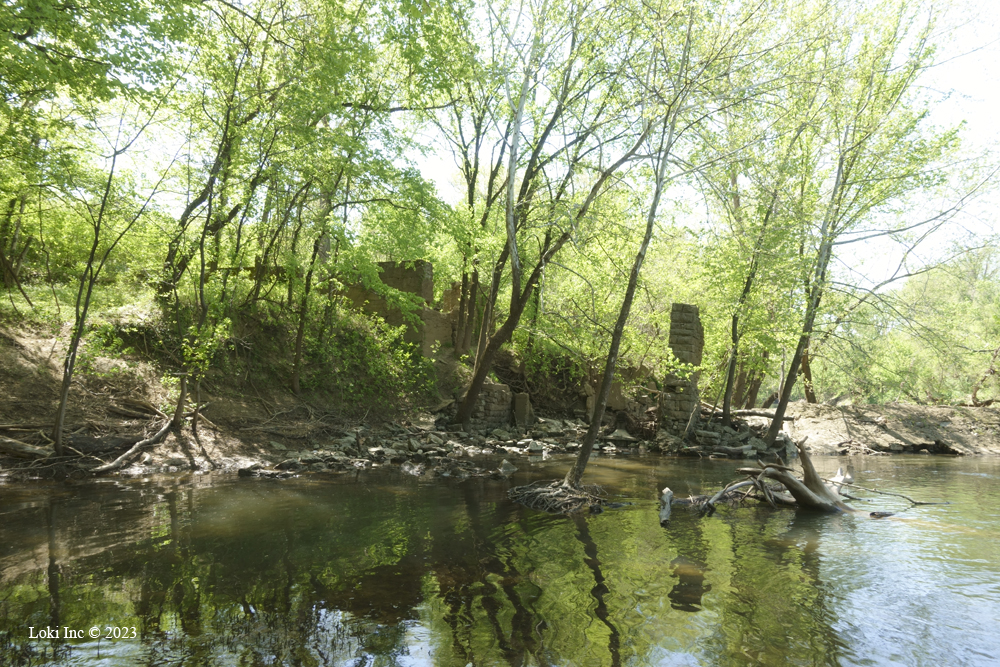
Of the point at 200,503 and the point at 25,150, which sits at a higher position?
the point at 25,150

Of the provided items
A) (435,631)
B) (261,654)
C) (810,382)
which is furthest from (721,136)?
(810,382)

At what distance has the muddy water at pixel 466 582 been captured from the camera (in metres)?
3.90

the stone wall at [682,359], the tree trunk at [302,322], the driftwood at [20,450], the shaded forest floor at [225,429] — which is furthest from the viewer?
the stone wall at [682,359]

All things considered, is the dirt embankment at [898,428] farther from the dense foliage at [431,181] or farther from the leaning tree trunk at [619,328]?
the leaning tree trunk at [619,328]

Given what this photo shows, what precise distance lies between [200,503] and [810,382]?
19.3 m

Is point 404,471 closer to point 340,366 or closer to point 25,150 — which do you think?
point 340,366

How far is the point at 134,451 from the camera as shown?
9594 millimetres

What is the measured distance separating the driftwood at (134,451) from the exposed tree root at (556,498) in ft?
20.1

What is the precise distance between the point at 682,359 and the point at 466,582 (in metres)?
13.7

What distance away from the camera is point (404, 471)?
11.2 metres

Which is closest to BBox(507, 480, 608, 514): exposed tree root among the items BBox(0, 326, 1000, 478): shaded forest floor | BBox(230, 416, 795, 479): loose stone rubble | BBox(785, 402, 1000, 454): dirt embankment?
BBox(230, 416, 795, 479): loose stone rubble

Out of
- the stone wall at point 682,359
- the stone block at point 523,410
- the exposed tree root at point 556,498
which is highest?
the stone wall at point 682,359

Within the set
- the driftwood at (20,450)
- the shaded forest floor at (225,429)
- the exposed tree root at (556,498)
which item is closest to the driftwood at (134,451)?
the shaded forest floor at (225,429)

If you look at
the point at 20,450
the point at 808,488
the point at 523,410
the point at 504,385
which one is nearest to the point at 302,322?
the point at 20,450
